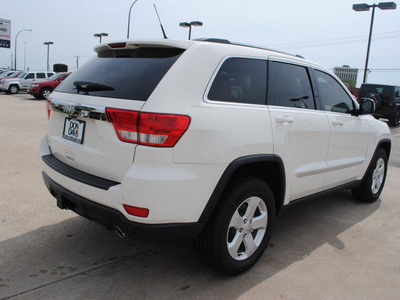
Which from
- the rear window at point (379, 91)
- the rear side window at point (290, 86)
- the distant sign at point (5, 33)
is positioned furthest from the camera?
the distant sign at point (5, 33)

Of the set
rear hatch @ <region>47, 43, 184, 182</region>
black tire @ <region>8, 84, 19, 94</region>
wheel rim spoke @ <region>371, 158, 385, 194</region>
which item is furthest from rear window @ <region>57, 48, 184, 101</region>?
black tire @ <region>8, 84, 19, 94</region>

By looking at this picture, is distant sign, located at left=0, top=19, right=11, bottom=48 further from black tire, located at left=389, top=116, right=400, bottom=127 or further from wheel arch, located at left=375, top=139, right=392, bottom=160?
wheel arch, located at left=375, top=139, right=392, bottom=160

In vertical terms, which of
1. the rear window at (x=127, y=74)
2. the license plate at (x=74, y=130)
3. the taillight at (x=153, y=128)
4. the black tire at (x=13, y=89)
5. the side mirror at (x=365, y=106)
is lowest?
the black tire at (x=13, y=89)

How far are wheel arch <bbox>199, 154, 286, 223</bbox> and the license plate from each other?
1042 millimetres

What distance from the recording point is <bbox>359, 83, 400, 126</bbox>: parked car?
16.5 meters

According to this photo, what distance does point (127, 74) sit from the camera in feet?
8.51

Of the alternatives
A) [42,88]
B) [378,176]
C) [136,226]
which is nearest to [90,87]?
[136,226]

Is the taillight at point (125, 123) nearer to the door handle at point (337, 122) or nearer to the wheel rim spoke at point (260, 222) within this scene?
the wheel rim spoke at point (260, 222)

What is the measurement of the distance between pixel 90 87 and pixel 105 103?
0.31m

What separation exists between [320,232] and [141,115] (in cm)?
254

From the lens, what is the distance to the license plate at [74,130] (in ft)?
8.64

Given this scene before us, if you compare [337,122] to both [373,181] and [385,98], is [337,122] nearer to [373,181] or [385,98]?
[373,181]

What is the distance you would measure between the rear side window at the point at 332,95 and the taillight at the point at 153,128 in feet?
6.52

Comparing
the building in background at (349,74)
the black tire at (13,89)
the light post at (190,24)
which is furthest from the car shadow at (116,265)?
the building in background at (349,74)
